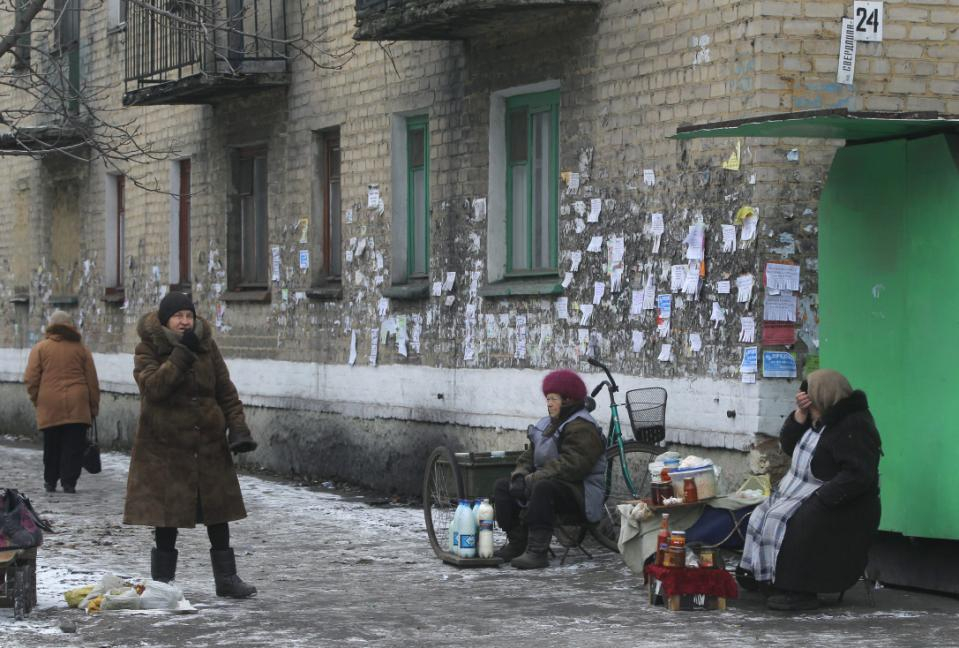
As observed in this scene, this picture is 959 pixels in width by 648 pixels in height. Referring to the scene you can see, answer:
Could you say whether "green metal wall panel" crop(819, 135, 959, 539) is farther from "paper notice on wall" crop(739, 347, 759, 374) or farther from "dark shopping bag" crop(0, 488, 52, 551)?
"dark shopping bag" crop(0, 488, 52, 551)

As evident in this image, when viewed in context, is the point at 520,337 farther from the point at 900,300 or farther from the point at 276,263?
the point at 276,263

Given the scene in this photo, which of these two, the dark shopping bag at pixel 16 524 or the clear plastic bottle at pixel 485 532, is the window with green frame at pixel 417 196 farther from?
the dark shopping bag at pixel 16 524

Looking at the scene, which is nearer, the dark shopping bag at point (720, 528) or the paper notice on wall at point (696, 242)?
Answer: the dark shopping bag at point (720, 528)

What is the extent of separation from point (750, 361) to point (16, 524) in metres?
4.53

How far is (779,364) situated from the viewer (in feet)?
35.1

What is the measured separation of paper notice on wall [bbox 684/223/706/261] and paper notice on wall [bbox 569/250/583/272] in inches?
55.3

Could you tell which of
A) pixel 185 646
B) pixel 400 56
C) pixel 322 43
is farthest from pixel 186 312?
pixel 322 43

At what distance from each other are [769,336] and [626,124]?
7.18ft

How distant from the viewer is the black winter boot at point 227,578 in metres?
9.39

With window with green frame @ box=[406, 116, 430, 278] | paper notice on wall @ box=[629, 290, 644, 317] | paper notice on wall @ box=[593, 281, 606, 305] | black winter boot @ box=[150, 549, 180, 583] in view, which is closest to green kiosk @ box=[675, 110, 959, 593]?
paper notice on wall @ box=[629, 290, 644, 317]

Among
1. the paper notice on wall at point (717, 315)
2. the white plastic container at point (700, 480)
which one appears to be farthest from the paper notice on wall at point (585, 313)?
the white plastic container at point (700, 480)

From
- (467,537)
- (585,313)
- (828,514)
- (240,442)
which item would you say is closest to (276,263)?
(585,313)

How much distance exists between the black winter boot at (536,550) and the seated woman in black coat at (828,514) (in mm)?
1726

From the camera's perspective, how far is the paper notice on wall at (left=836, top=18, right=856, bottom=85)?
35.6 ft
